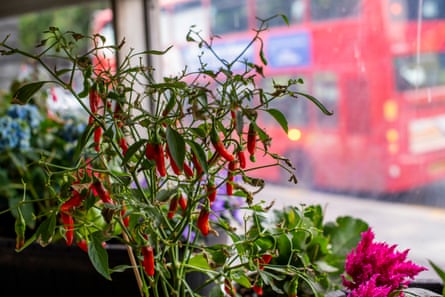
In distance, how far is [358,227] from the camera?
1197mm

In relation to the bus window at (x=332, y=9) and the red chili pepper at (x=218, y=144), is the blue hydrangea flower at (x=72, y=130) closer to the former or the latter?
the bus window at (x=332, y=9)

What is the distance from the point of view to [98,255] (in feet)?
2.56

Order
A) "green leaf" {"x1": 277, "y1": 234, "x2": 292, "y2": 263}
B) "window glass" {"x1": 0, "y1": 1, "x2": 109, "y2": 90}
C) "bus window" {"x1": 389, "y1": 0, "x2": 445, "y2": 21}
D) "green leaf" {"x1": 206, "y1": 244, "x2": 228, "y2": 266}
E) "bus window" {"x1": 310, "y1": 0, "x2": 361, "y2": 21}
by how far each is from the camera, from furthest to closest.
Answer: "window glass" {"x1": 0, "y1": 1, "x2": 109, "y2": 90} → "bus window" {"x1": 310, "y1": 0, "x2": 361, "y2": 21} → "bus window" {"x1": 389, "y1": 0, "x2": 445, "y2": 21} → "green leaf" {"x1": 277, "y1": 234, "x2": 292, "y2": 263} → "green leaf" {"x1": 206, "y1": 244, "x2": 228, "y2": 266}

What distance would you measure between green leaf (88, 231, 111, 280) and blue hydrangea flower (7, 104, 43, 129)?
0.93 meters

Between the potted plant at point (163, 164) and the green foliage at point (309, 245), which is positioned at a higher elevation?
the potted plant at point (163, 164)

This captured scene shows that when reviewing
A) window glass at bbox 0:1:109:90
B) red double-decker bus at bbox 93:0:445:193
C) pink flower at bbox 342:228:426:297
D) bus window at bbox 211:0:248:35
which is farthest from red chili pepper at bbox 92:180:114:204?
window glass at bbox 0:1:109:90

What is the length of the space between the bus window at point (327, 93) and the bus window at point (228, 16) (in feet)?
0.79

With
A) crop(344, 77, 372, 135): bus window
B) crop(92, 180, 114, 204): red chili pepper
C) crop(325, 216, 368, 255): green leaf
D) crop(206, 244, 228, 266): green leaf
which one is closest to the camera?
crop(92, 180, 114, 204): red chili pepper

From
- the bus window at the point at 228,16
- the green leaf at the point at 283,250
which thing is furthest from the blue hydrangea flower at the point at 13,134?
the green leaf at the point at 283,250

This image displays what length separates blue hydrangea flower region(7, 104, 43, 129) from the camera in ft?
5.39

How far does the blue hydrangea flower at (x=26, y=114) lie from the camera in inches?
64.7

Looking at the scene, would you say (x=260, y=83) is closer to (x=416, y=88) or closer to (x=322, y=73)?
(x=322, y=73)

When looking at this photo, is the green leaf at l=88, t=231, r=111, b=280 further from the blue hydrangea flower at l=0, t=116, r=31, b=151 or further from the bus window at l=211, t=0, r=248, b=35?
the bus window at l=211, t=0, r=248, b=35

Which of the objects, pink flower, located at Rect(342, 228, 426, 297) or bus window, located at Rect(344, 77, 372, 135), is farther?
bus window, located at Rect(344, 77, 372, 135)
